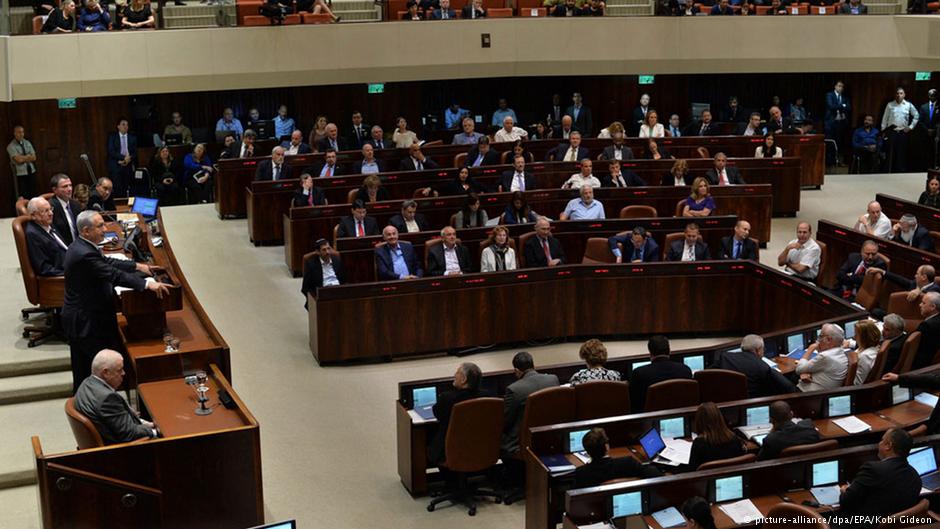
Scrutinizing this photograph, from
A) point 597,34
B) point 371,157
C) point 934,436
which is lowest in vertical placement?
point 934,436

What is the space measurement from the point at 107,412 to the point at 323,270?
5.16 meters

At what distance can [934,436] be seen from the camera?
7793 millimetres

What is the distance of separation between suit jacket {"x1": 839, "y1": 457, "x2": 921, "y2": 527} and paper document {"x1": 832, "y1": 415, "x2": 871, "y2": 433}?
145cm

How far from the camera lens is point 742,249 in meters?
13.0

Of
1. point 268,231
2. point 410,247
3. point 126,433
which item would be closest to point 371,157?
point 268,231

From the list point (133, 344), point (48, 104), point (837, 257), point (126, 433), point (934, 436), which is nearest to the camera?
point (126, 433)

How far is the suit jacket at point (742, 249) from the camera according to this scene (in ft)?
42.5

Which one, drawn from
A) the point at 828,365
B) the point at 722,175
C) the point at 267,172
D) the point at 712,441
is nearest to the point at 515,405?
the point at 712,441

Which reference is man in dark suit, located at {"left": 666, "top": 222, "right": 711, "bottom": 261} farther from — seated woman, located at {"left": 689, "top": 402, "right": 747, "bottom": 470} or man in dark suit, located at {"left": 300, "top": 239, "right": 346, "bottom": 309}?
seated woman, located at {"left": 689, "top": 402, "right": 747, "bottom": 470}

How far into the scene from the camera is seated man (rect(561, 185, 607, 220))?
46.7 ft

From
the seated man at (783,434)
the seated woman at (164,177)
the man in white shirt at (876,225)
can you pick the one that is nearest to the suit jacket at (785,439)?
the seated man at (783,434)

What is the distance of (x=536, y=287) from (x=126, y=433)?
19.2ft

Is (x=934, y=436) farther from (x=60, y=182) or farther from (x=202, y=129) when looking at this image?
(x=202, y=129)

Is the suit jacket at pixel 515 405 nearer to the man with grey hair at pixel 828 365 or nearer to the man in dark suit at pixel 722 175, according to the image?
the man with grey hair at pixel 828 365
